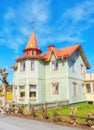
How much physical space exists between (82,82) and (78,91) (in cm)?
225

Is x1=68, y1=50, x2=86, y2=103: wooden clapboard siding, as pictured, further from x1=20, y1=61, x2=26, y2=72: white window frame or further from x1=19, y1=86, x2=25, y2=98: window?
x1=19, y1=86, x2=25, y2=98: window

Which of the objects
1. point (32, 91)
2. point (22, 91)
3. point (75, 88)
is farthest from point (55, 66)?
point (22, 91)

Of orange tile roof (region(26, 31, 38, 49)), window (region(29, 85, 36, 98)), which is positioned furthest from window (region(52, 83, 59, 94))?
orange tile roof (region(26, 31, 38, 49))

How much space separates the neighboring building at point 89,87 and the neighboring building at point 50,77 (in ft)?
2.77

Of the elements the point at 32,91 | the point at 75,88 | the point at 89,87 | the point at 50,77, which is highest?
the point at 50,77

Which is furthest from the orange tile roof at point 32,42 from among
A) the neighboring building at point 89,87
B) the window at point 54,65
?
the neighboring building at point 89,87

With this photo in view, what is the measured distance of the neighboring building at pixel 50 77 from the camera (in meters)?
26.1

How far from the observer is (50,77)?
2778cm

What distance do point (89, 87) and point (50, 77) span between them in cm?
690

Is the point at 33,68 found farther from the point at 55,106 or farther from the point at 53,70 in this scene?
the point at 55,106

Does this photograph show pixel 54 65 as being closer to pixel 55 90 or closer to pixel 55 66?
pixel 55 66

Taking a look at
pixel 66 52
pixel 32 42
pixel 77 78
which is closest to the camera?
pixel 66 52

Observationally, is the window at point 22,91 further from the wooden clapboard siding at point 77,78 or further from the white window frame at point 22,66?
the wooden clapboard siding at point 77,78

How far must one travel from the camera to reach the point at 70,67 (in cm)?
2683
